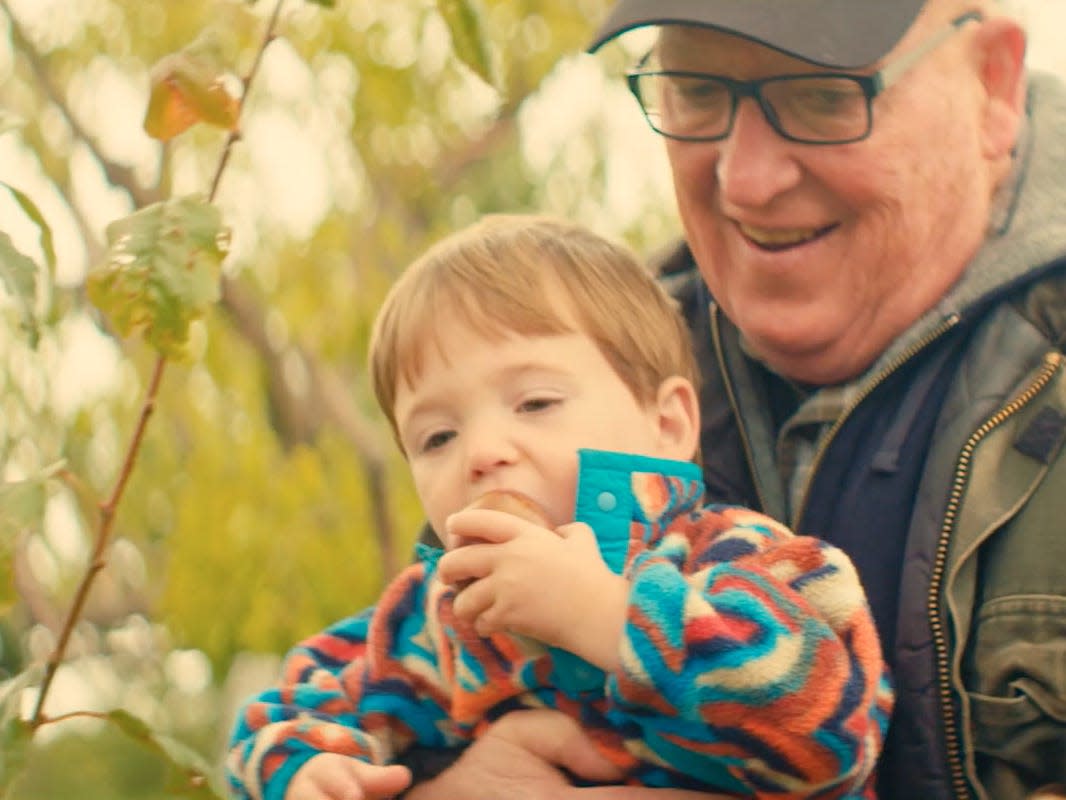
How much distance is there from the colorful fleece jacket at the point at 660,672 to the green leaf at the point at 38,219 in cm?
68

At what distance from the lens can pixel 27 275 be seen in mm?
1830

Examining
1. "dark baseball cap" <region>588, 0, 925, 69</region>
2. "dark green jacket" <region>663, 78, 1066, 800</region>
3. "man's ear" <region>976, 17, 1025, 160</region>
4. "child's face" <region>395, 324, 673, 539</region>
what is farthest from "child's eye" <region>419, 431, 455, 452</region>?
"man's ear" <region>976, 17, 1025, 160</region>

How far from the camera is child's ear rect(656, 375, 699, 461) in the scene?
2299 millimetres

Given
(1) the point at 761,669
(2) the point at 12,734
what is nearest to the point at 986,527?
(1) the point at 761,669

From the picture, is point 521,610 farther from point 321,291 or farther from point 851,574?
point 321,291

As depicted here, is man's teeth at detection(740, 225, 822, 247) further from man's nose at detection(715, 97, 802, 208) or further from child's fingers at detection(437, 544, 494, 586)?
child's fingers at detection(437, 544, 494, 586)

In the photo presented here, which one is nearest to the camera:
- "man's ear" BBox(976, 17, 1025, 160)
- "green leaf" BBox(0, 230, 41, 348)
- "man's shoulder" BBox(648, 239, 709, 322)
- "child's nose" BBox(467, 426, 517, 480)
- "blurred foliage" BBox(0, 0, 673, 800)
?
"green leaf" BBox(0, 230, 41, 348)

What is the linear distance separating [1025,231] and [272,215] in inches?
169

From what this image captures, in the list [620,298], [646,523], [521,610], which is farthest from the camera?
[620,298]

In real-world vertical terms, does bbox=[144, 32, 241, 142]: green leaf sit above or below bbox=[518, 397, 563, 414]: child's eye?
above

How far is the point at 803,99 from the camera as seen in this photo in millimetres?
2553

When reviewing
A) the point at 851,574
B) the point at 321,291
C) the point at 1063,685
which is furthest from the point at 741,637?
the point at 321,291

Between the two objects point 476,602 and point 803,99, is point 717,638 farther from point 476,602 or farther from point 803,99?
point 803,99

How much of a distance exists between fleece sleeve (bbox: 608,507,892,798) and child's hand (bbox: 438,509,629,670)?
38 mm
